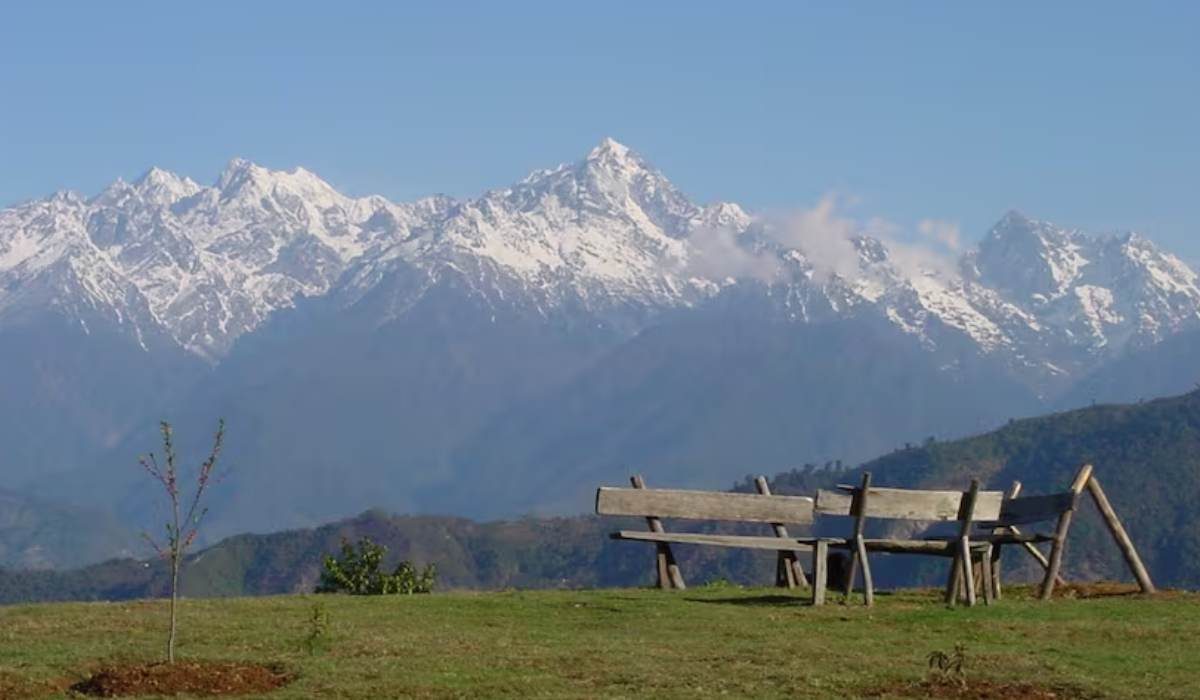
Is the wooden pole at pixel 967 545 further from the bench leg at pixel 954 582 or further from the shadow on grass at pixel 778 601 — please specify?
the shadow on grass at pixel 778 601

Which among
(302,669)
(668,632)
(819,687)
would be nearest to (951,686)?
(819,687)

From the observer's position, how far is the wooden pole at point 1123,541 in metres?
35.5

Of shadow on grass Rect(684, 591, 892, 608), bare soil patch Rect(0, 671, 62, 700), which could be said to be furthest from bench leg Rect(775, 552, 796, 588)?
bare soil patch Rect(0, 671, 62, 700)

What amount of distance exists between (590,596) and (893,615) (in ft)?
20.1

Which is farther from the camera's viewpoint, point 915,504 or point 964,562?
point 915,504

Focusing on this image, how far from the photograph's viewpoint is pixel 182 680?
83.0 ft

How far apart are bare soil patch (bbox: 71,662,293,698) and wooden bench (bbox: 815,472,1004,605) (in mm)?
11292

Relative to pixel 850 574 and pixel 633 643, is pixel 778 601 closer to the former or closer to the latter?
pixel 850 574

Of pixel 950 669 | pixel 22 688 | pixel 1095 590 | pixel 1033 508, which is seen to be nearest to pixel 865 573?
pixel 1033 508

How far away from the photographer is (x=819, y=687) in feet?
81.3

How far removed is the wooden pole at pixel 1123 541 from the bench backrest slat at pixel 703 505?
5.52 metres

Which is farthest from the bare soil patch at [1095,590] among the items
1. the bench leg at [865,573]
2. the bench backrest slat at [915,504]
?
the bench leg at [865,573]

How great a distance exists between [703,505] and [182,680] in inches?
544

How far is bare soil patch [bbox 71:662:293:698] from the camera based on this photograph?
81.5 ft
